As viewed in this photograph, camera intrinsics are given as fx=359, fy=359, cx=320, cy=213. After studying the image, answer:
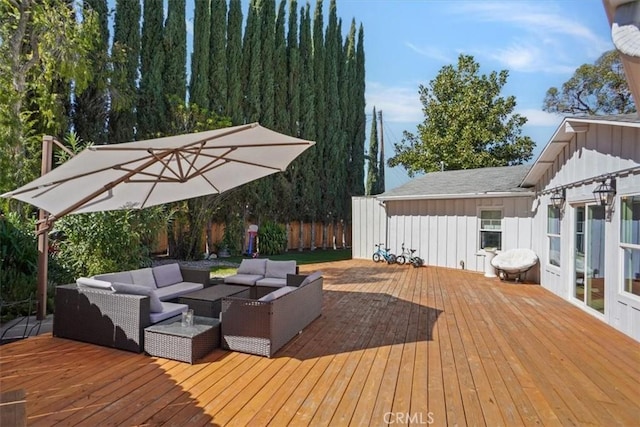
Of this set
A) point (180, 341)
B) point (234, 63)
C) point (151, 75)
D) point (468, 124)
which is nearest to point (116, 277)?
point (180, 341)

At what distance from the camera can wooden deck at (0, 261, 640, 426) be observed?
9.71 ft

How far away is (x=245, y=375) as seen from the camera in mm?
3680

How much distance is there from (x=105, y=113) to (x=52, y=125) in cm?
274

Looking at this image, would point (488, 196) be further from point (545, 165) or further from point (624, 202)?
point (624, 202)

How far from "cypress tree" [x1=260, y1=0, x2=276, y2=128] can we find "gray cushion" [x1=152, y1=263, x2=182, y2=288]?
12135 millimetres

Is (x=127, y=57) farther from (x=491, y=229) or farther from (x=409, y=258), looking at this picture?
(x=491, y=229)

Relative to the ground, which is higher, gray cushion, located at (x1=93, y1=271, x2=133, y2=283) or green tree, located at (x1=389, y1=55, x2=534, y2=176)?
green tree, located at (x1=389, y1=55, x2=534, y2=176)

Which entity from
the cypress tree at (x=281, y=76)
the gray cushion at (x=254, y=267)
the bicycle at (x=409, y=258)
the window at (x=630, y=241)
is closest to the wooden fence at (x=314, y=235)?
the cypress tree at (x=281, y=76)

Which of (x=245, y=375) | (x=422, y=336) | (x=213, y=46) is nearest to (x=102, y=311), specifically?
(x=245, y=375)

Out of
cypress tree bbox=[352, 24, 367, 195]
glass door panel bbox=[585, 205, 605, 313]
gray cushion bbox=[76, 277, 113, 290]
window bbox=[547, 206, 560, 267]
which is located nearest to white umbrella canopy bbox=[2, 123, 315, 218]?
gray cushion bbox=[76, 277, 113, 290]

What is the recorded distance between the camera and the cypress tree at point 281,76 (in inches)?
719

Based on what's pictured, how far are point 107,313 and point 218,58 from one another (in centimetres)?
1424

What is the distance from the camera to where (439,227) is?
1194cm

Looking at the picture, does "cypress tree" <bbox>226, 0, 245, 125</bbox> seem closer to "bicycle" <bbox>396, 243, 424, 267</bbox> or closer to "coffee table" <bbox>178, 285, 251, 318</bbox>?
"bicycle" <bbox>396, 243, 424, 267</bbox>
